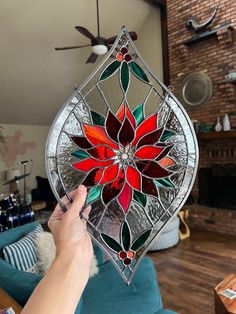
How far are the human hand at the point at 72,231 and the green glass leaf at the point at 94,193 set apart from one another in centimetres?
7

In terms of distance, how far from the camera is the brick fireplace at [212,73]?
419cm

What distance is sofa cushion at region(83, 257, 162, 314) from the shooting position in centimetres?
163

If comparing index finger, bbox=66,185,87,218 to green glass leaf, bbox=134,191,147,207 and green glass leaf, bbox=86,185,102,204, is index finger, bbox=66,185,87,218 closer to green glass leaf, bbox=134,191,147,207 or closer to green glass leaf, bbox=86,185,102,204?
green glass leaf, bbox=86,185,102,204

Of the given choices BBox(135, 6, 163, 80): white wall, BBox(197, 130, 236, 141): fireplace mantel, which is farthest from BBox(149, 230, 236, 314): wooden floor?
BBox(135, 6, 163, 80): white wall

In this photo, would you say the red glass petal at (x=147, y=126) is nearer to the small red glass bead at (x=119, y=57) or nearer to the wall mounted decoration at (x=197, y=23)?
the small red glass bead at (x=119, y=57)

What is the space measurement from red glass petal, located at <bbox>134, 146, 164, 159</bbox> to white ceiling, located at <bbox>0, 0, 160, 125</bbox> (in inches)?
153

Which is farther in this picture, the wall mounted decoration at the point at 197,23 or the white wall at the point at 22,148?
the white wall at the point at 22,148

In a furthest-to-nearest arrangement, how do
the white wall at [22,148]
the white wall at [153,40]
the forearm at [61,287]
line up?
the white wall at [22,148] → the white wall at [153,40] → the forearm at [61,287]

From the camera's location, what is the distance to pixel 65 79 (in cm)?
537

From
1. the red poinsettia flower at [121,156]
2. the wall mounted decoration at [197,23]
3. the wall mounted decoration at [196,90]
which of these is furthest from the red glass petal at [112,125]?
the wall mounted decoration at [197,23]

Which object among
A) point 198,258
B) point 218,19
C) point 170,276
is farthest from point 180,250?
point 218,19

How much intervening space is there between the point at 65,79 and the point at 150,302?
181 inches

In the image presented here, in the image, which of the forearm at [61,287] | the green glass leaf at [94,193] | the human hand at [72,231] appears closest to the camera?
the forearm at [61,287]

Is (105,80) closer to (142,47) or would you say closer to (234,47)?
(234,47)
